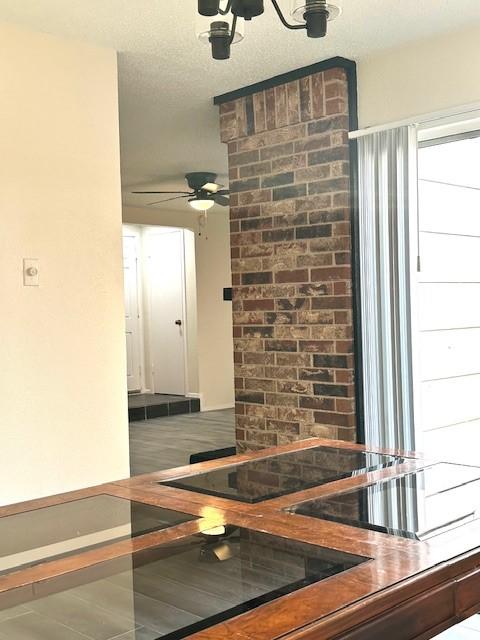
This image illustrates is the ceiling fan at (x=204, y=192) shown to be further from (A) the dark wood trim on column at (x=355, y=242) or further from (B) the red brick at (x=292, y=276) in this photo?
(A) the dark wood trim on column at (x=355, y=242)

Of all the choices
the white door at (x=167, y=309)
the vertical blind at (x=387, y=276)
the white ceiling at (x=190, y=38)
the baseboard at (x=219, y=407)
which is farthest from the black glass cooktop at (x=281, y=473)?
the white door at (x=167, y=309)

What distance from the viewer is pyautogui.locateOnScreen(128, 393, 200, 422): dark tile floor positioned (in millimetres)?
8992

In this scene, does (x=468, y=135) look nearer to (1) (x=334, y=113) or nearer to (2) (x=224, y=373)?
(1) (x=334, y=113)

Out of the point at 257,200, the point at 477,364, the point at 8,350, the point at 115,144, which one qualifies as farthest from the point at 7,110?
the point at 477,364

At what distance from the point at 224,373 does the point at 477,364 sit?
5.30m

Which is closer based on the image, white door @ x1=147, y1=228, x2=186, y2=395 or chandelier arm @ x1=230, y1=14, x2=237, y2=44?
chandelier arm @ x1=230, y1=14, x2=237, y2=44

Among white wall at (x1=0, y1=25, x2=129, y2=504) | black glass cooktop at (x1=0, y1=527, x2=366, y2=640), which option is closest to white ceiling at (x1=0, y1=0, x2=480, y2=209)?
white wall at (x1=0, y1=25, x2=129, y2=504)

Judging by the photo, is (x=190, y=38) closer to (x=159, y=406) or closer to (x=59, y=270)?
(x=59, y=270)

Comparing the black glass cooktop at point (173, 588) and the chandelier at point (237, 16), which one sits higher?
the chandelier at point (237, 16)

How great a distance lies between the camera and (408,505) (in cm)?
160

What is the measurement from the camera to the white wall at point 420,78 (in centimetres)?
364

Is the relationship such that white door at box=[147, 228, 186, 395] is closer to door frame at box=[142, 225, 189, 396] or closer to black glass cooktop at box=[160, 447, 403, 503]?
door frame at box=[142, 225, 189, 396]

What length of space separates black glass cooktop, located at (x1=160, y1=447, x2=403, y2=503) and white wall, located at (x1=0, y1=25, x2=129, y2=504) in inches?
62.2

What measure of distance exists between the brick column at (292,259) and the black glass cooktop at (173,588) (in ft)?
9.20
